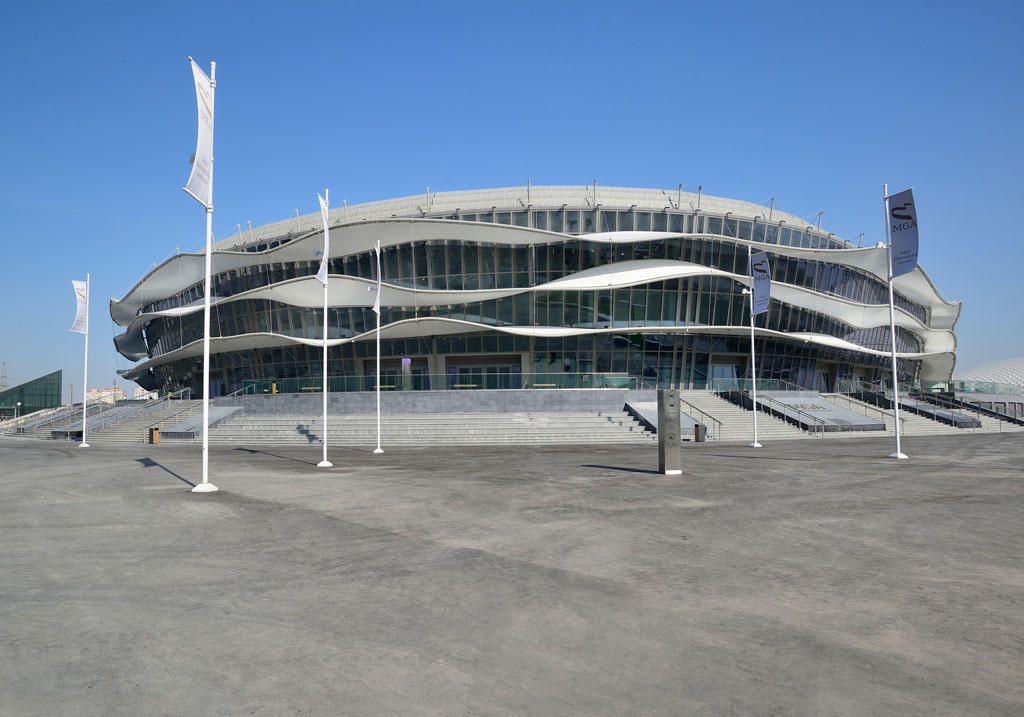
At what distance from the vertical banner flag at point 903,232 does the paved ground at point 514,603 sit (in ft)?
39.9

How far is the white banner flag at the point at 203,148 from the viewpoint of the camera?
15.0 m

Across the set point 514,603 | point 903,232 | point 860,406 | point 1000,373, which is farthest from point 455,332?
point 1000,373

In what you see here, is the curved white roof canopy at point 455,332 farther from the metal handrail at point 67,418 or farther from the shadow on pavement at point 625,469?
the shadow on pavement at point 625,469

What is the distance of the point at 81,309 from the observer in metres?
37.2

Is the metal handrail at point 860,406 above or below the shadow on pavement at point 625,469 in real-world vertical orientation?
above

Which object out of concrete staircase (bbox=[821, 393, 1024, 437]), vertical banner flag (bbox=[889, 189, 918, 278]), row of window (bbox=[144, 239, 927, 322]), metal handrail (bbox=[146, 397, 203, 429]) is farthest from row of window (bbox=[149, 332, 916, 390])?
vertical banner flag (bbox=[889, 189, 918, 278])

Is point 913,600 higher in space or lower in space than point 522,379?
lower

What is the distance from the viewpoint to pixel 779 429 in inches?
1476

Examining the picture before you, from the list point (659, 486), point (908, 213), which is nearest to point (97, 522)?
point (659, 486)

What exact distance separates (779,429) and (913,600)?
107ft

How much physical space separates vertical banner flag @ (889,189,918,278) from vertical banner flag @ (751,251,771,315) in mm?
6167

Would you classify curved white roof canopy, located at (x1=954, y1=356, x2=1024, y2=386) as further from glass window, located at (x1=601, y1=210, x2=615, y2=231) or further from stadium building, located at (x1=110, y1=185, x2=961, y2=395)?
glass window, located at (x1=601, y1=210, x2=615, y2=231)

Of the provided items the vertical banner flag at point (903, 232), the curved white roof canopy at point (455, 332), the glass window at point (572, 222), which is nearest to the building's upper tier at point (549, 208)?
the glass window at point (572, 222)

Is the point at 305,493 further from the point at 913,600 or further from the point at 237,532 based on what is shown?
the point at 913,600
